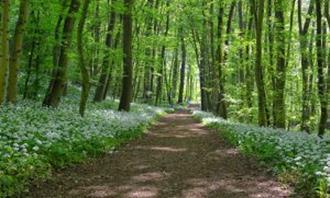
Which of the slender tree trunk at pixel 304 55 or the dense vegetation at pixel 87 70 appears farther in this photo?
the slender tree trunk at pixel 304 55

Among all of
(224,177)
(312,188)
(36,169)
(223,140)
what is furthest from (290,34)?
(36,169)

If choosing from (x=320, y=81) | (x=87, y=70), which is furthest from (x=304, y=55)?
(x=87, y=70)

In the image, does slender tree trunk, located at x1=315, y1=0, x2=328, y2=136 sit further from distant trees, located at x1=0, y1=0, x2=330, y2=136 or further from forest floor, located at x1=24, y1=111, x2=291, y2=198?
forest floor, located at x1=24, y1=111, x2=291, y2=198

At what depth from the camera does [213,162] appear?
11859 millimetres

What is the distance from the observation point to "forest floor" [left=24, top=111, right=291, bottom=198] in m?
8.23

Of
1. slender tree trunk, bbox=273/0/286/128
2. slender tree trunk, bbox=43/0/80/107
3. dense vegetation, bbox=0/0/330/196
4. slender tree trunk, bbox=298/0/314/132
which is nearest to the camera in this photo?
dense vegetation, bbox=0/0/330/196

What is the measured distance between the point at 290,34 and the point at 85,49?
10573mm

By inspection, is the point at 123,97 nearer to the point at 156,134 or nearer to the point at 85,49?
the point at 85,49

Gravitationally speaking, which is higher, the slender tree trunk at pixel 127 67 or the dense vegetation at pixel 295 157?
the slender tree trunk at pixel 127 67

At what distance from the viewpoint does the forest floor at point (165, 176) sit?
8234mm

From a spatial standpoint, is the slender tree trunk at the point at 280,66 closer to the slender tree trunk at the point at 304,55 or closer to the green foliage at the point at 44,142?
the slender tree trunk at the point at 304,55

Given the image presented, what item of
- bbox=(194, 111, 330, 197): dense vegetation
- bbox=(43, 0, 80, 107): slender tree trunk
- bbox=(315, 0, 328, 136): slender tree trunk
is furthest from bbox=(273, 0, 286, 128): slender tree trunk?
bbox=(43, 0, 80, 107): slender tree trunk

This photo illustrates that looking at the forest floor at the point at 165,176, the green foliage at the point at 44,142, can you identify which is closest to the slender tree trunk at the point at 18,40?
the green foliage at the point at 44,142

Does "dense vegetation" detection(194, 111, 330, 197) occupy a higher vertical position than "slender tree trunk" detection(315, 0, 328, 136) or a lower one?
lower
